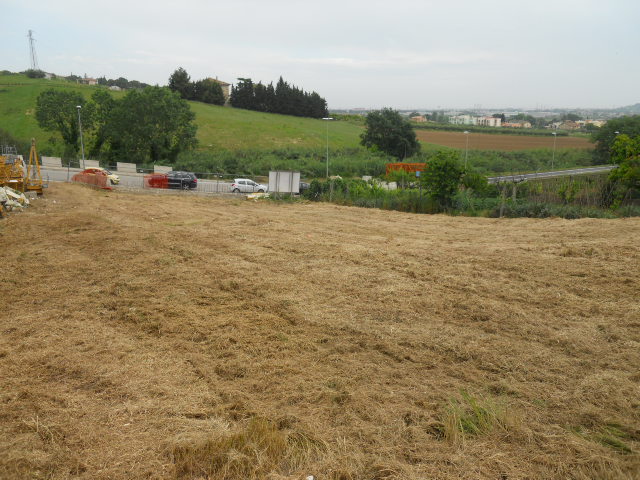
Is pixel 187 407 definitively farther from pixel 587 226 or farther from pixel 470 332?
pixel 587 226

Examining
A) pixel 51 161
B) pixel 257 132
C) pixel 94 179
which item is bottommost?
pixel 94 179

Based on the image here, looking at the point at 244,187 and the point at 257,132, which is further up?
the point at 257,132

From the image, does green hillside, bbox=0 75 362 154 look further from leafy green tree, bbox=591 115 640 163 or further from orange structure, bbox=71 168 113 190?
leafy green tree, bbox=591 115 640 163

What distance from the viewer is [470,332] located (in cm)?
783

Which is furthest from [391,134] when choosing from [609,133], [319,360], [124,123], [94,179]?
[319,360]

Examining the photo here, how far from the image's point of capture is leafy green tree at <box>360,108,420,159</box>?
213 ft

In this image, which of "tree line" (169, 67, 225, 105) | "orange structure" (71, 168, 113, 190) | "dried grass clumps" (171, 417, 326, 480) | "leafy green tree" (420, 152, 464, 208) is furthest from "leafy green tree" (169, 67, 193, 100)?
"dried grass clumps" (171, 417, 326, 480)

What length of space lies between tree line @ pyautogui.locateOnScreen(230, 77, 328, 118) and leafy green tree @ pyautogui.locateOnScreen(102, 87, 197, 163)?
4442 cm

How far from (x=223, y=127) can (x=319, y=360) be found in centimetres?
6877

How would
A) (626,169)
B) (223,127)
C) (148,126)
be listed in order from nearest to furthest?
(626,169)
(148,126)
(223,127)

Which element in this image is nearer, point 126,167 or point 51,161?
point 126,167

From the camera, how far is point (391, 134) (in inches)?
2554

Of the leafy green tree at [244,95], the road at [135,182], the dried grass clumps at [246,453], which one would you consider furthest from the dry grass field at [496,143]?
the dried grass clumps at [246,453]

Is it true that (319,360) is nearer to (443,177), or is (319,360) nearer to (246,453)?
(246,453)
